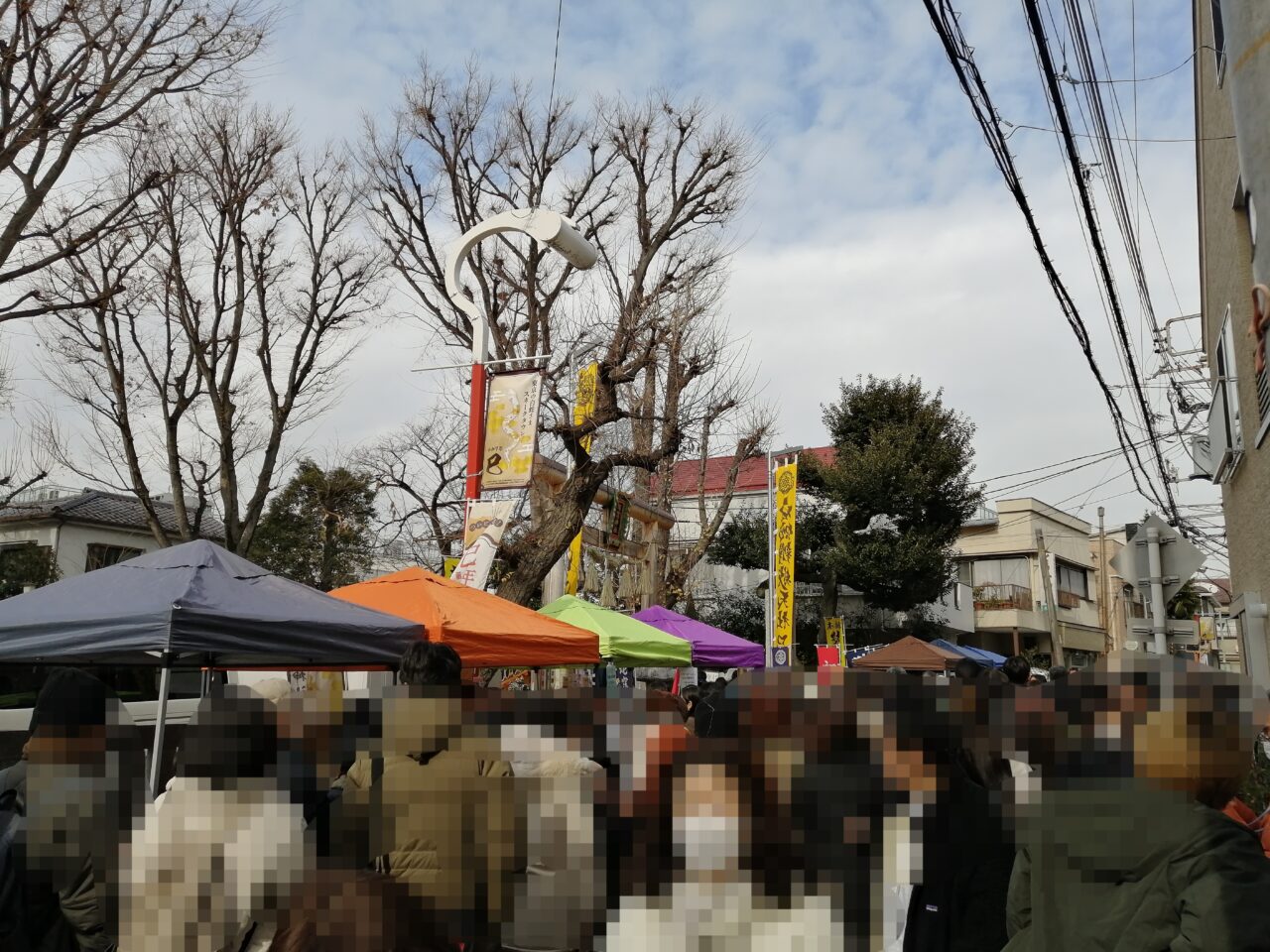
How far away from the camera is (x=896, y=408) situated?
1127 inches

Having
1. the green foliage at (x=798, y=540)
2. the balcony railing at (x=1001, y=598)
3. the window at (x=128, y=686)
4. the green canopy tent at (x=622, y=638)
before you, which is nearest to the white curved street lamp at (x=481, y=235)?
the green canopy tent at (x=622, y=638)

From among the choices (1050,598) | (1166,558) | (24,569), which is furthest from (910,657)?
(1050,598)

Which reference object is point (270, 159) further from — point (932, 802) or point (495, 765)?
point (932, 802)

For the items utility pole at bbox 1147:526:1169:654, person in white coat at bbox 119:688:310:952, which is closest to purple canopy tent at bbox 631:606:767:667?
utility pole at bbox 1147:526:1169:654

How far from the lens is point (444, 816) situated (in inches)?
111

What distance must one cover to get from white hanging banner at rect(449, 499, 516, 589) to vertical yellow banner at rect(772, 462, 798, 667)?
10.4m

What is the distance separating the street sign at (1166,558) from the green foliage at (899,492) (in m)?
18.7

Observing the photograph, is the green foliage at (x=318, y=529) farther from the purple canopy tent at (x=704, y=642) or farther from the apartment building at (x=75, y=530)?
the purple canopy tent at (x=704, y=642)

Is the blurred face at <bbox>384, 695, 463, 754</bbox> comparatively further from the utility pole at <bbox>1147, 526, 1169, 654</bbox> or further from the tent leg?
the utility pole at <bbox>1147, 526, 1169, 654</bbox>

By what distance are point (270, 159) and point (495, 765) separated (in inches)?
496

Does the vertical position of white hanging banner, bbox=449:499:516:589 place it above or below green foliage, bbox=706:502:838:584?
below

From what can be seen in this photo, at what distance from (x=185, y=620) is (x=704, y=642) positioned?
26.0ft

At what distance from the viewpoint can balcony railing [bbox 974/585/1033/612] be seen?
122 feet

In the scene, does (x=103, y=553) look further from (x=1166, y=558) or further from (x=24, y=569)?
(x=1166, y=558)
